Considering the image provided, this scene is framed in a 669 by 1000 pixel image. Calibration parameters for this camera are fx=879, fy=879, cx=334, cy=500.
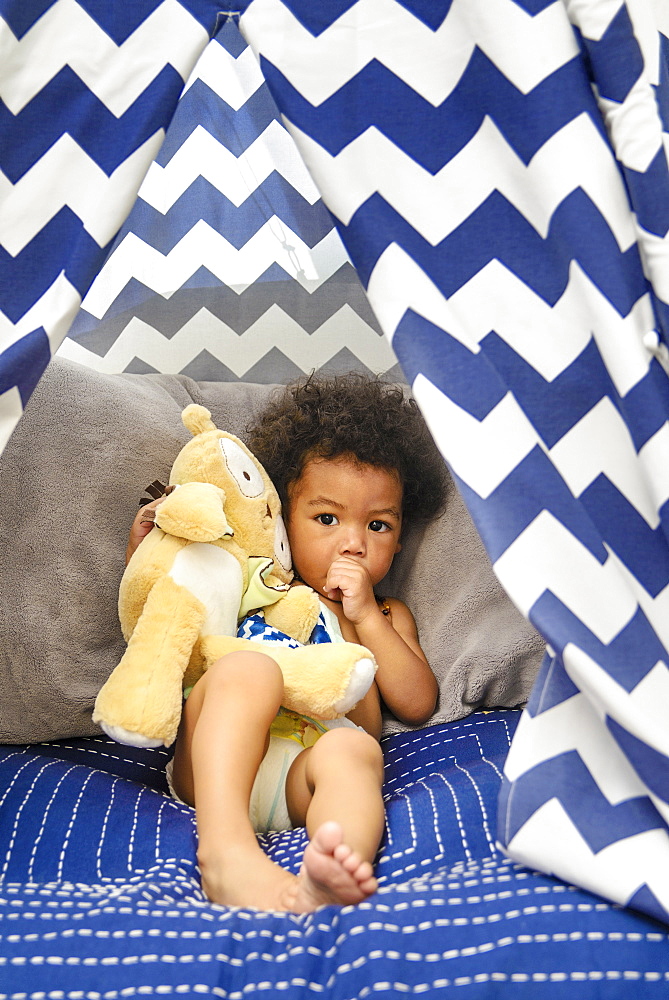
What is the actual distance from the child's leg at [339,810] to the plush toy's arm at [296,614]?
0.72 ft

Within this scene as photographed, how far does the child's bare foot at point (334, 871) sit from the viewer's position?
32.6 inches

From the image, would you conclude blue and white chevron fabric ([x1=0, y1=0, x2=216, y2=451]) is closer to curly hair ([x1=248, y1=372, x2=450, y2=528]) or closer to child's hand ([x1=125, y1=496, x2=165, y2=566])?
child's hand ([x1=125, y1=496, x2=165, y2=566])

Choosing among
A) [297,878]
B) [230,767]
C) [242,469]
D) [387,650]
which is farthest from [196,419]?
[297,878]

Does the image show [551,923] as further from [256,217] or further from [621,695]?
[256,217]

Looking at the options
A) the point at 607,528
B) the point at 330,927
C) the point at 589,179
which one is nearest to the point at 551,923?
the point at 330,927

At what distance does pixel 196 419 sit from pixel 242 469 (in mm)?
108

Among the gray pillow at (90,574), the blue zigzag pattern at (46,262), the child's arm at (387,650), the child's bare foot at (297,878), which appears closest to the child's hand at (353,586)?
the child's arm at (387,650)

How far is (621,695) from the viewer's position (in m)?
0.82

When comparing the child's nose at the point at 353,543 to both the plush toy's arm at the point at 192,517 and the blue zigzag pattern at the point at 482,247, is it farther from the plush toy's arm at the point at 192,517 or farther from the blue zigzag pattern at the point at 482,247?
the blue zigzag pattern at the point at 482,247

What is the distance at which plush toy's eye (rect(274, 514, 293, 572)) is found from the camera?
4.54 feet

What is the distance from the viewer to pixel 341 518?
1451 mm

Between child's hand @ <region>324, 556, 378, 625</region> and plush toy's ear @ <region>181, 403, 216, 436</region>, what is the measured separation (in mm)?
303

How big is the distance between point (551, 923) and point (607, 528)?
0.39 metres

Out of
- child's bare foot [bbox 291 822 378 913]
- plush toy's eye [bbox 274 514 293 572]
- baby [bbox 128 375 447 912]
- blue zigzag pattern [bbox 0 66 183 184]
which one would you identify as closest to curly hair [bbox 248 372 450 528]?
baby [bbox 128 375 447 912]
